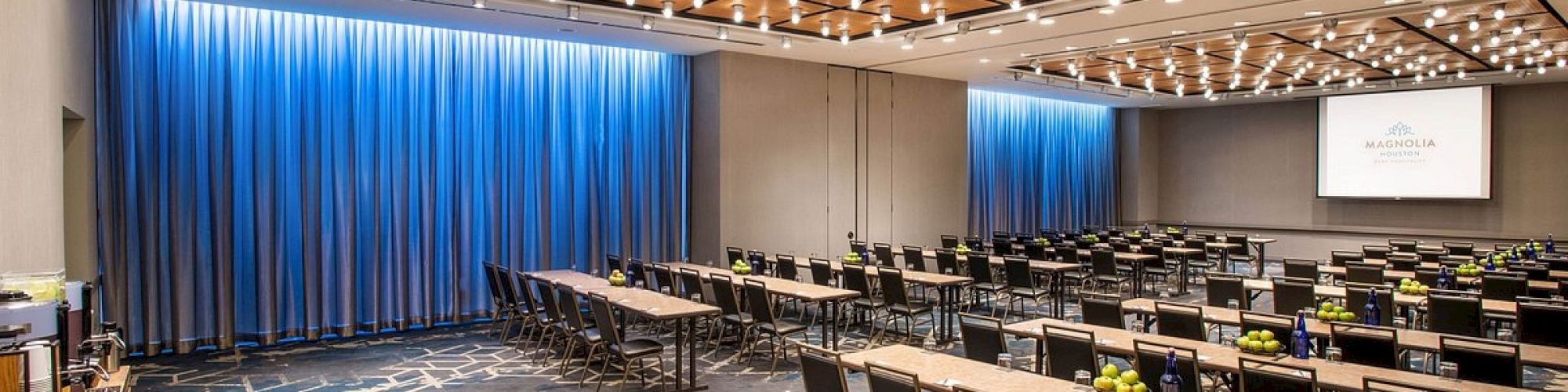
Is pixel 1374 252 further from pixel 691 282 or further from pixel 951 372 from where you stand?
pixel 951 372

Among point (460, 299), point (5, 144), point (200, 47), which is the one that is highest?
point (200, 47)

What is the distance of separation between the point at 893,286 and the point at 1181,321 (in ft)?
11.0

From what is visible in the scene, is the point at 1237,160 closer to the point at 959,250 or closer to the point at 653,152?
the point at 959,250

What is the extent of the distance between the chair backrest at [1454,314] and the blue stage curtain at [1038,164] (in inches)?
400

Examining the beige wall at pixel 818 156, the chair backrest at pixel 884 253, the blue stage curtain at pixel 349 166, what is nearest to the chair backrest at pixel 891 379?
the blue stage curtain at pixel 349 166

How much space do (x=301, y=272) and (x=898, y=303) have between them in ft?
19.6

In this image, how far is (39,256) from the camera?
18.7ft

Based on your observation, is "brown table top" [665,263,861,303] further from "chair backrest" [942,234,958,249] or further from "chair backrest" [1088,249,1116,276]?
"chair backrest" [942,234,958,249]

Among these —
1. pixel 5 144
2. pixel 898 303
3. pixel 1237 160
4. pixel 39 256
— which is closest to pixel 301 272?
pixel 39 256

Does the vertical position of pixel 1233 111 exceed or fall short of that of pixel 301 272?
it exceeds it

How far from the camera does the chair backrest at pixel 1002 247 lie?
1370cm

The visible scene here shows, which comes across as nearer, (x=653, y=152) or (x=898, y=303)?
(x=898, y=303)

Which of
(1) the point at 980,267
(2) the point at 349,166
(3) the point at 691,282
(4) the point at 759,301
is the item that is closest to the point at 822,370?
(4) the point at 759,301

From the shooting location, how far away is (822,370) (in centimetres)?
461
